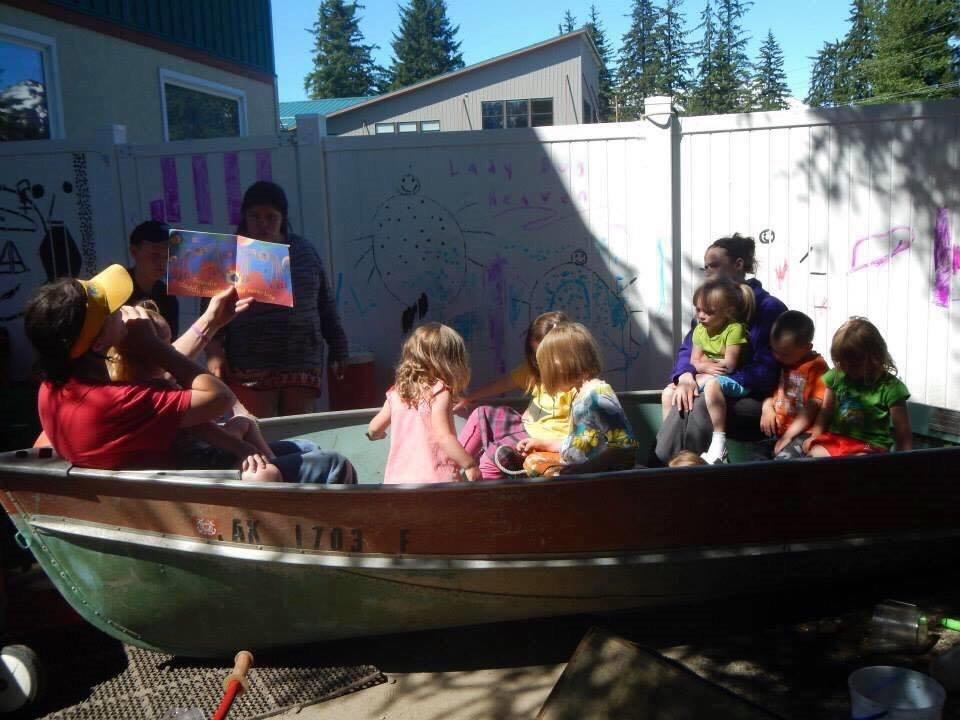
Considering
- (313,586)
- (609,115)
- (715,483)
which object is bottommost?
(313,586)

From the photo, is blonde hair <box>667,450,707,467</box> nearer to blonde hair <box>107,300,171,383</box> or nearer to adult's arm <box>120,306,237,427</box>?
adult's arm <box>120,306,237,427</box>

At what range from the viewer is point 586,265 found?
6.35 m

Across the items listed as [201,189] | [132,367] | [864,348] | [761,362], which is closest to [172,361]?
[132,367]

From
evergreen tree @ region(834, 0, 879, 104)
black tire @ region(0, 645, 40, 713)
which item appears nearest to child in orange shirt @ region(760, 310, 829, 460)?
black tire @ region(0, 645, 40, 713)

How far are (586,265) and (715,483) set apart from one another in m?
3.36

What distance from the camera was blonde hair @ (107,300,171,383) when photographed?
10.4ft

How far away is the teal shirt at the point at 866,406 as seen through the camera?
380cm

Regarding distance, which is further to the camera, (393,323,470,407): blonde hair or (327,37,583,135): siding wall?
(327,37,583,135): siding wall

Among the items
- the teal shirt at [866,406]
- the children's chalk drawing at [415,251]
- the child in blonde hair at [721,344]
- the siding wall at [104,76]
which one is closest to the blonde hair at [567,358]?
the child in blonde hair at [721,344]

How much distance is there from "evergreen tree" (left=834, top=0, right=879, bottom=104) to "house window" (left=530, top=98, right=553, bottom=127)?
22922 millimetres

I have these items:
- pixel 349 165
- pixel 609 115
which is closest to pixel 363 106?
pixel 349 165

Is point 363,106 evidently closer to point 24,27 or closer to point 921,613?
point 24,27

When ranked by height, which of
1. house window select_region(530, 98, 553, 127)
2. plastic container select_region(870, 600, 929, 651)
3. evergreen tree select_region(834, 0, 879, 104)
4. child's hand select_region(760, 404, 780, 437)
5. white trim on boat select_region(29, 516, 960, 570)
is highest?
evergreen tree select_region(834, 0, 879, 104)

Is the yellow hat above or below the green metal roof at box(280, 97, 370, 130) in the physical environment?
below
